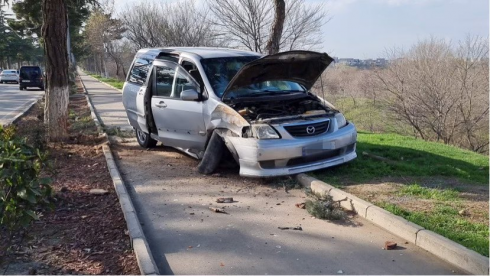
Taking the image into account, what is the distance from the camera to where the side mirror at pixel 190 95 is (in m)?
7.35

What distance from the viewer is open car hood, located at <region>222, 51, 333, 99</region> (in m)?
7.01

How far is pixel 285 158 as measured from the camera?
6.50 m

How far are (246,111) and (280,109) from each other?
596 mm

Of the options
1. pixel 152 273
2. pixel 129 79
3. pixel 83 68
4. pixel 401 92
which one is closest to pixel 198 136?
pixel 129 79

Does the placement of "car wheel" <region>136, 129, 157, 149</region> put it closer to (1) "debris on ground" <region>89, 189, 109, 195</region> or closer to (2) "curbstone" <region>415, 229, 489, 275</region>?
(1) "debris on ground" <region>89, 189, 109, 195</region>

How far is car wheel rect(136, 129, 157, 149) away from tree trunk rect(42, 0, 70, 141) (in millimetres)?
1636

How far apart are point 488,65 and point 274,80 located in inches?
561

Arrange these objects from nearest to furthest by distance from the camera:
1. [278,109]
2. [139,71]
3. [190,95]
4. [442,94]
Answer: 1. [278,109]
2. [190,95]
3. [139,71]
4. [442,94]

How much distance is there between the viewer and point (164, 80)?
8469 millimetres

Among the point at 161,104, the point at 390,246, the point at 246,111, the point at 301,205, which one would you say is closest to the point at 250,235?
the point at 301,205

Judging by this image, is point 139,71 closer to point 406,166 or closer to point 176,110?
point 176,110

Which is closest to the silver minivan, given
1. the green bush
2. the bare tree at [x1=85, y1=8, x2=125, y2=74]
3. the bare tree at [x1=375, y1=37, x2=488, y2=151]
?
the green bush

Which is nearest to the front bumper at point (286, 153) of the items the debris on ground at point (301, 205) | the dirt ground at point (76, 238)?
the debris on ground at point (301, 205)

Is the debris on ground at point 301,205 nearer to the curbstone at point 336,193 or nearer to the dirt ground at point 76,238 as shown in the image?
the curbstone at point 336,193
